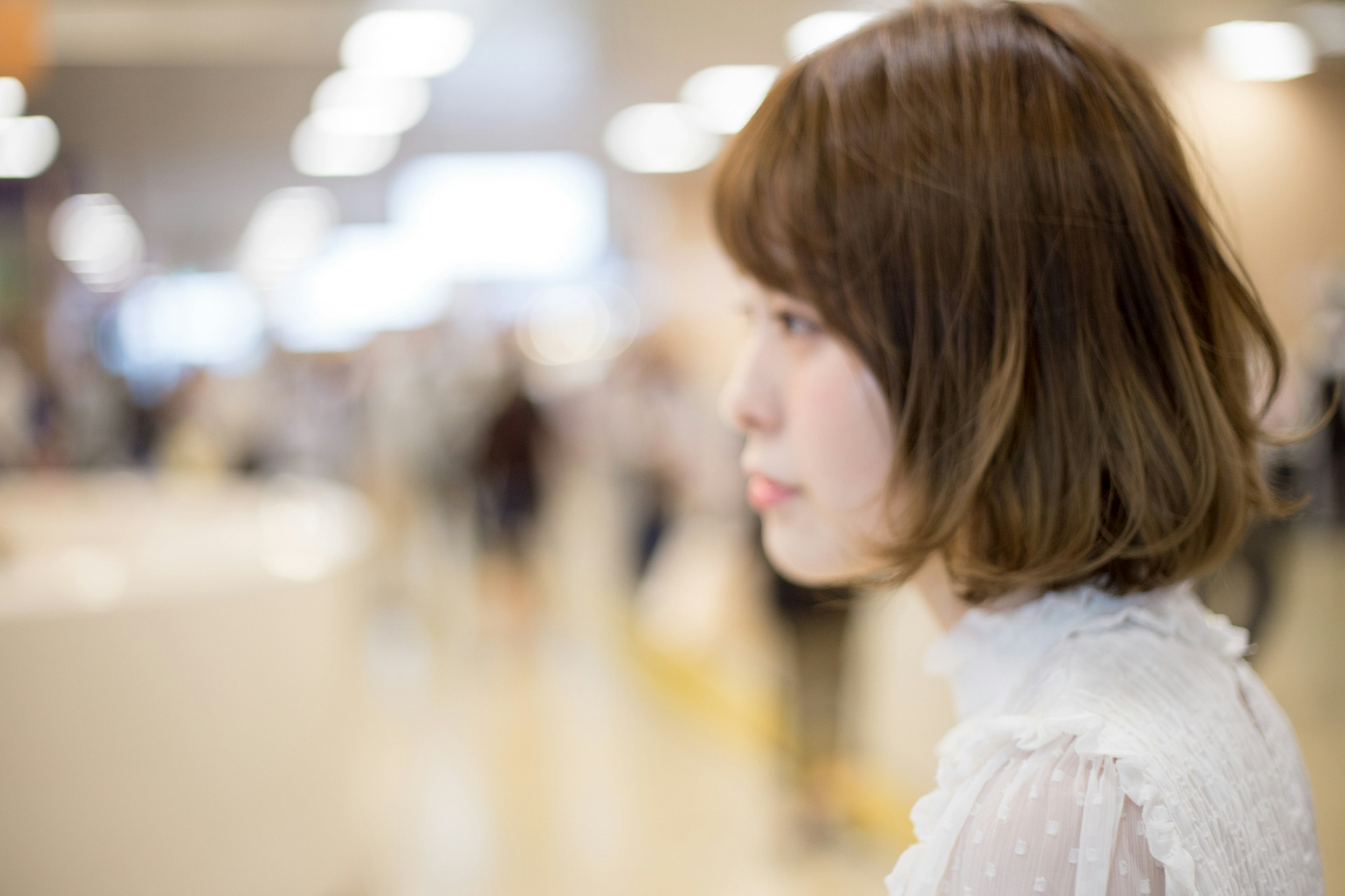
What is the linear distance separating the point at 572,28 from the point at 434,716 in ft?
10.8

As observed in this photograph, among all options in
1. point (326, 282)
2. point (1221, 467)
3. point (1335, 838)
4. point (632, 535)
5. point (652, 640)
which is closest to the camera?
point (1221, 467)

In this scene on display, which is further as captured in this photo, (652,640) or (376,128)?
(376,128)

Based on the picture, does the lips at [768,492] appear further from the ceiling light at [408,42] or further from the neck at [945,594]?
the ceiling light at [408,42]

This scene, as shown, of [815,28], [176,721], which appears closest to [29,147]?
[815,28]

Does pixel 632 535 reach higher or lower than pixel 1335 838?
lower

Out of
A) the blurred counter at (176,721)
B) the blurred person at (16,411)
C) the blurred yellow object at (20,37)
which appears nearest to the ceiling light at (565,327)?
the blurred person at (16,411)

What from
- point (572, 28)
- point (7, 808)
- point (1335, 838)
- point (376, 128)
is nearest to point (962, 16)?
point (1335, 838)

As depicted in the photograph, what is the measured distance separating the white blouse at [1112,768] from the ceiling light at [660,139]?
558 cm

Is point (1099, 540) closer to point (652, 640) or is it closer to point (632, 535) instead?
point (652, 640)

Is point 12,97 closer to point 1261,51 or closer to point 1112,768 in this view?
point 1261,51

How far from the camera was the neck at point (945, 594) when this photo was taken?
33.7 inches

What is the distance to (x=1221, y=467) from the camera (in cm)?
78

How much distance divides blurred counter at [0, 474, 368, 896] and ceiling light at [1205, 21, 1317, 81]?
2514 millimetres

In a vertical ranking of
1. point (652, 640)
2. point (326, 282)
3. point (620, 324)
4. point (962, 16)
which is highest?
point (962, 16)
